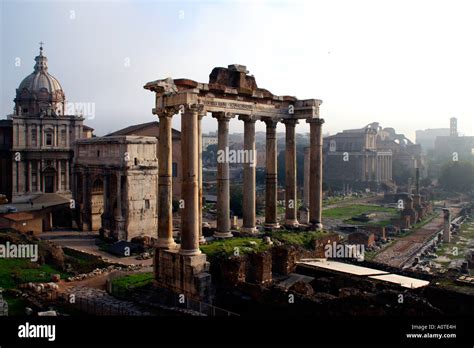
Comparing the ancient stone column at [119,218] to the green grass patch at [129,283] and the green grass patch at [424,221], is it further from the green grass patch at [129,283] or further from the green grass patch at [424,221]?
the green grass patch at [424,221]

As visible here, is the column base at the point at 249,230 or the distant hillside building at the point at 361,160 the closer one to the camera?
the column base at the point at 249,230

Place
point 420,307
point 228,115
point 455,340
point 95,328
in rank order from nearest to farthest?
point 455,340 < point 95,328 < point 420,307 < point 228,115

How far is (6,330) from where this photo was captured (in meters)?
11.8

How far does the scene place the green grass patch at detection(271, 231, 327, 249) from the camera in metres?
22.4

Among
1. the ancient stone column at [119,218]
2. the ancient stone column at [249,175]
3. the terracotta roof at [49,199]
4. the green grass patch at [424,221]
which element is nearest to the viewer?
the ancient stone column at [249,175]

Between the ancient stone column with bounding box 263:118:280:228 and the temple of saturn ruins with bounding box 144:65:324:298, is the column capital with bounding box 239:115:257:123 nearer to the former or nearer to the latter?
the temple of saturn ruins with bounding box 144:65:324:298

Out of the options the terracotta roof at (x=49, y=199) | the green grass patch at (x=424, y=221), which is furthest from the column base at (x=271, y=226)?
the green grass patch at (x=424, y=221)

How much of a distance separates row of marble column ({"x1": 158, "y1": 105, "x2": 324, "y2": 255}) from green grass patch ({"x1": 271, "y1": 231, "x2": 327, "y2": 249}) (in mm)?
962

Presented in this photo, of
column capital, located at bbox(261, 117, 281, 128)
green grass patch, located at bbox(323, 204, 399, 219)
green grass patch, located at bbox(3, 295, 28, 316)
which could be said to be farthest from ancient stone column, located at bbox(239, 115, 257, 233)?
green grass patch, located at bbox(323, 204, 399, 219)

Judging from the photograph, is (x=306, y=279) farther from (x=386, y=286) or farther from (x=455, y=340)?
(x=455, y=340)

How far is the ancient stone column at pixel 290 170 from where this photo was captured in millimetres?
24734

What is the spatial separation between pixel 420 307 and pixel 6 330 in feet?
34.3

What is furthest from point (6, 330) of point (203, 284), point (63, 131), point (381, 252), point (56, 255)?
point (63, 131)

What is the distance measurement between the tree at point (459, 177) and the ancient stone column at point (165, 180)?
90.3 metres
